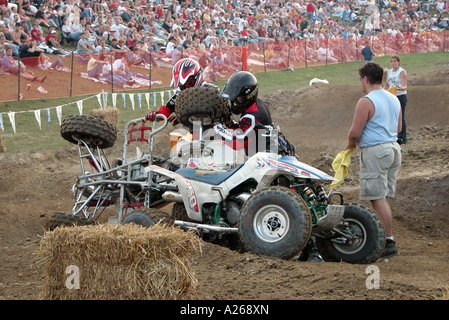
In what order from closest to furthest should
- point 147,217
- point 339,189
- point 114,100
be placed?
point 147,217 < point 339,189 < point 114,100

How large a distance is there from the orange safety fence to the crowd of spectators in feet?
0.25

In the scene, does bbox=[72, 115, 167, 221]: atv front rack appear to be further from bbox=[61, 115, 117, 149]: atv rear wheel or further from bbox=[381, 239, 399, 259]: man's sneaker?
bbox=[381, 239, 399, 259]: man's sneaker

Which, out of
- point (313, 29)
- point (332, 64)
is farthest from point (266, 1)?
point (332, 64)

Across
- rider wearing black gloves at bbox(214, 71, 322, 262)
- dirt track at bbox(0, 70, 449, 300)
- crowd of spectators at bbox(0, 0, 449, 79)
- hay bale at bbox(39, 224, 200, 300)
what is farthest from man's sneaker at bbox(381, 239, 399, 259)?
crowd of spectators at bbox(0, 0, 449, 79)

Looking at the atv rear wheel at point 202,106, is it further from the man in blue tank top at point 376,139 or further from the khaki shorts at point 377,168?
the khaki shorts at point 377,168

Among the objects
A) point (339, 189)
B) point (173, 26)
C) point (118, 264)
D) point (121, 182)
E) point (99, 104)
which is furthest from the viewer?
point (173, 26)

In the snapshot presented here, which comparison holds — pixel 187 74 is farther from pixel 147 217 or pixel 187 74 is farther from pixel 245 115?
pixel 147 217

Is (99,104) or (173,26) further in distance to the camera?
(173,26)

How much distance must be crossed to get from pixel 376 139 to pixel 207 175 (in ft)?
6.26

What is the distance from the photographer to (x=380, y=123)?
24.0ft

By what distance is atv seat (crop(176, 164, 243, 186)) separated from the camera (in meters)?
7.30

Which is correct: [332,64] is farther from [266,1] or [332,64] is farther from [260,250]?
[260,250]

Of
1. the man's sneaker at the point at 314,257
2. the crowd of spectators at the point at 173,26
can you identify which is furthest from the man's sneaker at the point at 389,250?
the crowd of spectators at the point at 173,26

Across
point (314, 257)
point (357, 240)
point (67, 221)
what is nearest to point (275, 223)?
point (314, 257)
